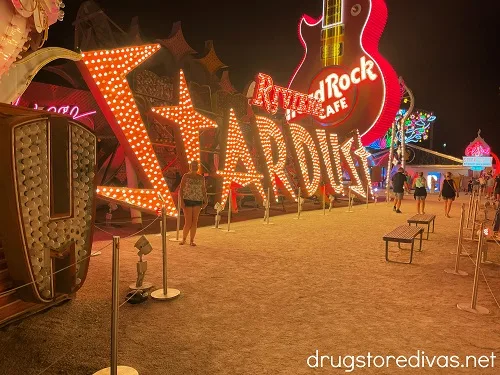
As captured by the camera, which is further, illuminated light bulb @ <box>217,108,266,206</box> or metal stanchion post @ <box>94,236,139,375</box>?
illuminated light bulb @ <box>217,108,266,206</box>

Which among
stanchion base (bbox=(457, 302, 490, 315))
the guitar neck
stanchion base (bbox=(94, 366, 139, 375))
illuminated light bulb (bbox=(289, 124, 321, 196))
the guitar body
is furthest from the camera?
the guitar neck

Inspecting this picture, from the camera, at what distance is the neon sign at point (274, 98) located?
1506 centimetres

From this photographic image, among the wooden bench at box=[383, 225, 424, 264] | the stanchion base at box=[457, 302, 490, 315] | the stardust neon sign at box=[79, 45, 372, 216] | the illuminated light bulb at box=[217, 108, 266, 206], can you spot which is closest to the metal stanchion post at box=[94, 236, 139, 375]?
the stardust neon sign at box=[79, 45, 372, 216]

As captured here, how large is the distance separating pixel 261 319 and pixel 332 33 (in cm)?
2423

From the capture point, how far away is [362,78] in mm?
22812

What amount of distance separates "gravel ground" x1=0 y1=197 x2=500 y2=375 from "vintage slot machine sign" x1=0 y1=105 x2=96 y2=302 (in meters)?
0.56

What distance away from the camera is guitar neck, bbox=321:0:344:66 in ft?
79.1

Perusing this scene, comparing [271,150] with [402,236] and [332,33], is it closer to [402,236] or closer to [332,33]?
[402,236]

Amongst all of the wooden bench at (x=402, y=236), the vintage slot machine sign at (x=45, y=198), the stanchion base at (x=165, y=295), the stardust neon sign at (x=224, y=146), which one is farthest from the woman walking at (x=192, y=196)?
the wooden bench at (x=402, y=236)

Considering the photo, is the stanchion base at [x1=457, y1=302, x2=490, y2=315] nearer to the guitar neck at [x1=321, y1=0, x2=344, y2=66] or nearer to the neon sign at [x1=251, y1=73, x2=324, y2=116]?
the neon sign at [x1=251, y1=73, x2=324, y2=116]

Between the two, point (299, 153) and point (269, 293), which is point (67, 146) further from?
point (299, 153)

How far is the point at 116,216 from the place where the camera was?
12.3 m

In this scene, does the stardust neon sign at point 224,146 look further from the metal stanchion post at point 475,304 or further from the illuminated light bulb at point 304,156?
the metal stanchion post at point 475,304

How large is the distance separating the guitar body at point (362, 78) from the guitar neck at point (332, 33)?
73 mm
